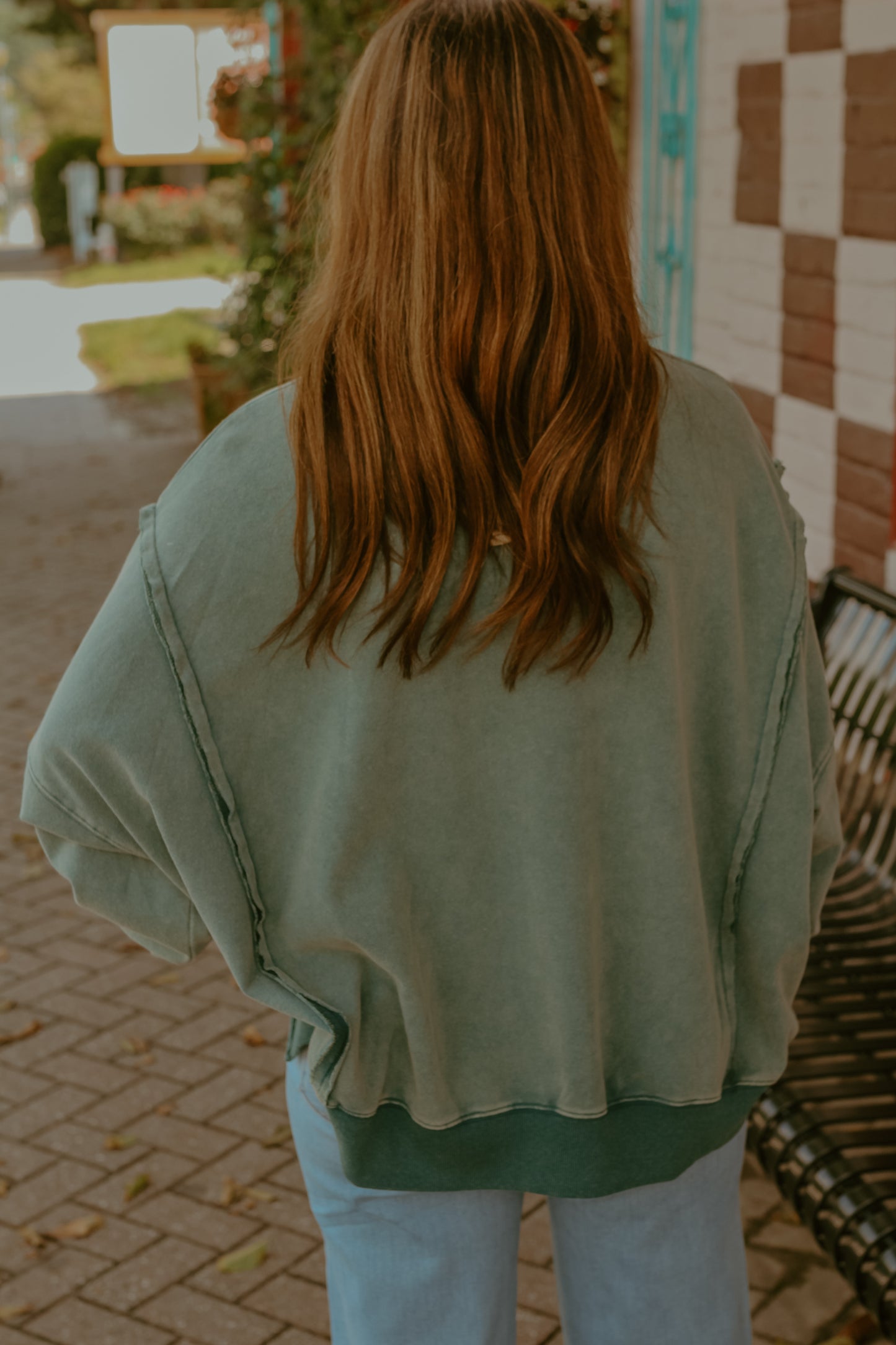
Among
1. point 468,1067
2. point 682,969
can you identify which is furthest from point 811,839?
point 468,1067

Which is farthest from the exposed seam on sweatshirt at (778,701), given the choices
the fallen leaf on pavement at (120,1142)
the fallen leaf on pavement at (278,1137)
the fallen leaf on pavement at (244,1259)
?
the fallen leaf on pavement at (120,1142)

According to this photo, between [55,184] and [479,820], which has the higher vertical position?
[55,184]

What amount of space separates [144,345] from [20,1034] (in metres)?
13.8

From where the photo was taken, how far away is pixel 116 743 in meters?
1.40

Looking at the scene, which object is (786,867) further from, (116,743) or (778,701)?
(116,743)

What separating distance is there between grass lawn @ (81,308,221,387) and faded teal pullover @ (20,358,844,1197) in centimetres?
1306

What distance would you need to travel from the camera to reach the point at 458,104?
52.6 inches

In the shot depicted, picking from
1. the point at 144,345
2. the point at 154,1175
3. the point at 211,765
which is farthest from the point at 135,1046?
the point at 144,345

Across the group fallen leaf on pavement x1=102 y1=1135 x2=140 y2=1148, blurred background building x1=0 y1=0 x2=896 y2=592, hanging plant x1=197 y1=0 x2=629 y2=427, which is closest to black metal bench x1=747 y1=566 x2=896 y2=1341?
blurred background building x1=0 y1=0 x2=896 y2=592

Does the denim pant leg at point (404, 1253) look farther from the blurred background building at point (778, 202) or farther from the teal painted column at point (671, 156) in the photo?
the teal painted column at point (671, 156)

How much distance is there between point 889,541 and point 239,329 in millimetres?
6137

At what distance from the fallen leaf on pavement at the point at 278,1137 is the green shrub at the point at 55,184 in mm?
29951

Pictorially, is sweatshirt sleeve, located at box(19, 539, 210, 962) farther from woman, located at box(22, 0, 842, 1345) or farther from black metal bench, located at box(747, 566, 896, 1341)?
black metal bench, located at box(747, 566, 896, 1341)

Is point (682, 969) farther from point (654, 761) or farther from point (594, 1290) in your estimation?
point (594, 1290)
